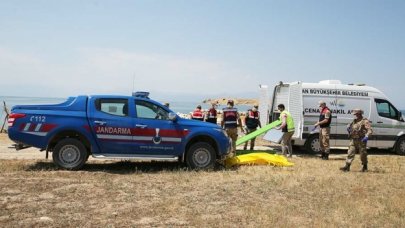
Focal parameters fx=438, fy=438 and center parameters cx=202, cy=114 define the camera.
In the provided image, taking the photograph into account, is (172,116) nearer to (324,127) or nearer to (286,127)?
(286,127)

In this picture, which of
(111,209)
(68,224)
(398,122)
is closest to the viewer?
(68,224)

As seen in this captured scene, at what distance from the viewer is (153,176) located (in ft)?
32.3

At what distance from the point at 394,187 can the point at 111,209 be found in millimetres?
6113

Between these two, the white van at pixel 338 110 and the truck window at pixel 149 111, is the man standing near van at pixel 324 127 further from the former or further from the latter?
the truck window at pixel 149 111

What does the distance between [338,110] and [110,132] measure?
8.81 metres

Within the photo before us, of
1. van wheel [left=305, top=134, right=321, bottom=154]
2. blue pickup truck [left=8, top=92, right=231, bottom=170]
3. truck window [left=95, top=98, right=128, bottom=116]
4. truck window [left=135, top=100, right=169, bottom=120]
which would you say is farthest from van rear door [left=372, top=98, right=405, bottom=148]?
truck window [left=95, top=98, right=128, bottom=116]

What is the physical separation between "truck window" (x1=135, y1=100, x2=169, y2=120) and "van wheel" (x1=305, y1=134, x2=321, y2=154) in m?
6.50

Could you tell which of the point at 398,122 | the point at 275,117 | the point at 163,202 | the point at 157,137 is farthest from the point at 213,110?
the point at 163,202

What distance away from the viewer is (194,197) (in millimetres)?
7785

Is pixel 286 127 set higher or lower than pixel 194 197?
higher

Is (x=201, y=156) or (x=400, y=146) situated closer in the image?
(x=201, y=156)

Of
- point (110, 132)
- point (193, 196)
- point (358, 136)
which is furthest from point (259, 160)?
point (193, 196)

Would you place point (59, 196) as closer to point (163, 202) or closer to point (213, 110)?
point (163, 202)

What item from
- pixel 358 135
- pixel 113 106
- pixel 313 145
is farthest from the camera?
pixel 313 145
